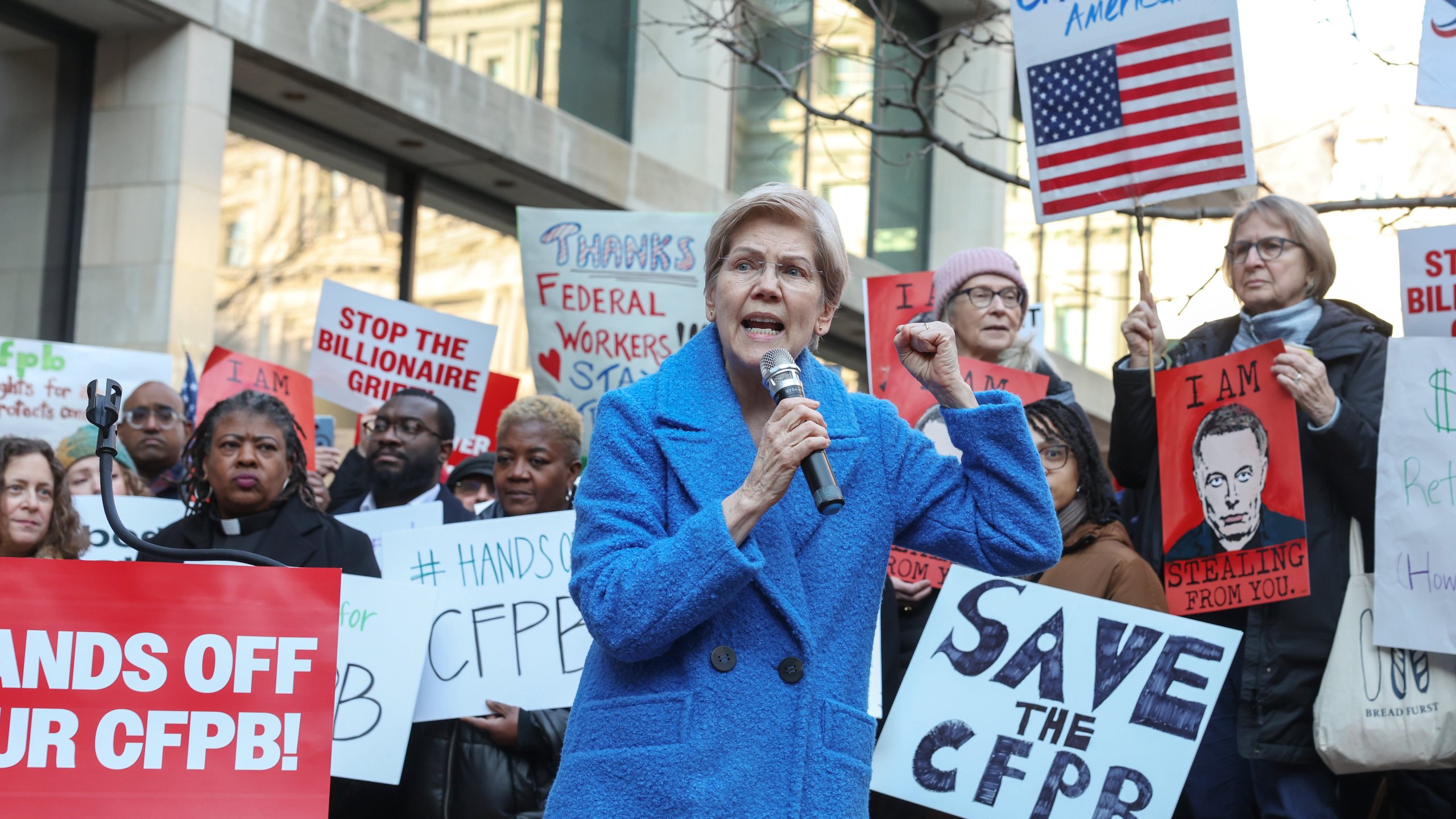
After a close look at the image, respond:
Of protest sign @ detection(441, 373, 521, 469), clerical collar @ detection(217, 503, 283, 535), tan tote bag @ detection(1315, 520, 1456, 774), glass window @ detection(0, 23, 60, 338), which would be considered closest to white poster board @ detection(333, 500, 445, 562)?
clerical collar @ detection(217, 503, 283, 535)

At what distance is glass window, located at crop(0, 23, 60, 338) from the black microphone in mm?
9152

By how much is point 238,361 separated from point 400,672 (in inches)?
122

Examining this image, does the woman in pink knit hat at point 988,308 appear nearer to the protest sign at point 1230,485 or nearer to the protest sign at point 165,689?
the protest sign at point 1230,485

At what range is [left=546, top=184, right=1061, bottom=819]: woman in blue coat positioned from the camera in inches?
96.7

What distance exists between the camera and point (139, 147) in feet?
34.6

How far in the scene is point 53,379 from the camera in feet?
23.5

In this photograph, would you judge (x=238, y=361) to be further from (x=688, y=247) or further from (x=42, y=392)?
(x=688, y=247)

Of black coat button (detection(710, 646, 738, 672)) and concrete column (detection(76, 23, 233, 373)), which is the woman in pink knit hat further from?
concrete column (detection(76, 23, 233, 373))

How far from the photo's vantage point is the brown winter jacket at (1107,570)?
15.6 ft

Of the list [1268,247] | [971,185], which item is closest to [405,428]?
[1268,247]

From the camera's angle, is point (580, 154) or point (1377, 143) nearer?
point (1377, 143)

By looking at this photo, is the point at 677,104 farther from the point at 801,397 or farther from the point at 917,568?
the point at 801,397

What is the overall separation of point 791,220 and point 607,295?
15.4 feet

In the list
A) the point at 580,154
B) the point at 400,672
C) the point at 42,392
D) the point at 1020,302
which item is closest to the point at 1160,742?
the point at 1020,302
